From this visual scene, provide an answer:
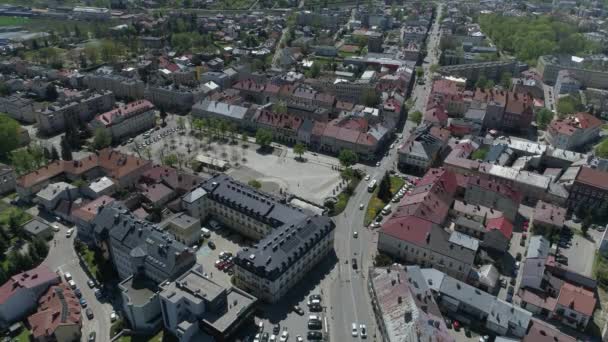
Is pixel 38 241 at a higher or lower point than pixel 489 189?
lower

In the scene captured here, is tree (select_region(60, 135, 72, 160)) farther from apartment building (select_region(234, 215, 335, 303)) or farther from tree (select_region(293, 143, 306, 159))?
apartment building (select_region(234, 215, 335, 303))

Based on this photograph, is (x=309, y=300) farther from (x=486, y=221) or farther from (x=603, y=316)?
(x=603, y=316)

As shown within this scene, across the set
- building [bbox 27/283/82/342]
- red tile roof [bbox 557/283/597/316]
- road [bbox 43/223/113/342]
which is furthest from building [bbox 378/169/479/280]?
building [bbox 27/283/82/342]

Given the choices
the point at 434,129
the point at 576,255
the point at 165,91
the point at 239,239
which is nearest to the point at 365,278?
the point at 239,239

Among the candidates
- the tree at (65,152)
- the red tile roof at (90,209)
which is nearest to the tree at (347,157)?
the red tile roof at (90,209)

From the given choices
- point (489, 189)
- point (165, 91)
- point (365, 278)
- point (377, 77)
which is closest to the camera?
point (365, 278)
